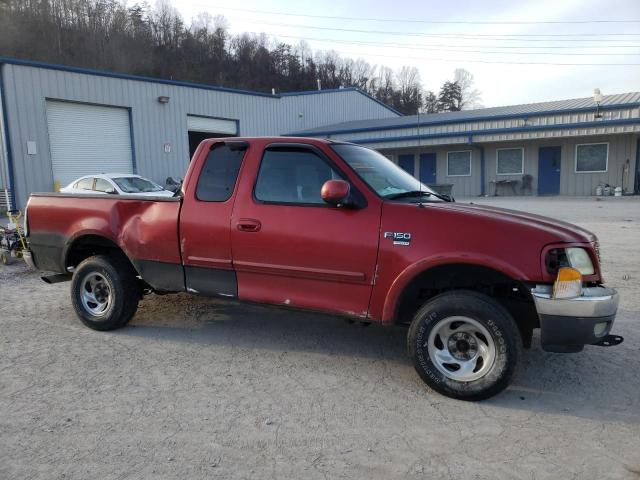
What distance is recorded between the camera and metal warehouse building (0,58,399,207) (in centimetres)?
1902

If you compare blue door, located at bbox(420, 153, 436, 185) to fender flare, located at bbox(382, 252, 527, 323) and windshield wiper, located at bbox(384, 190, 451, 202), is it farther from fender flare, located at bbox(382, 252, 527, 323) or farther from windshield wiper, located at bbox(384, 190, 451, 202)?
fender flare, located at bbox(382, 252, 527, 323)

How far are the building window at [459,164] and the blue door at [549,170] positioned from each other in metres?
3.60

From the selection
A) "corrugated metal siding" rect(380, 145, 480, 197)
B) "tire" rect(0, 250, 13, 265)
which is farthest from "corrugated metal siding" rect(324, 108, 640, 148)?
"tire" rect(0, 250, 13, 265)

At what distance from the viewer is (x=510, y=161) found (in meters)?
25.3

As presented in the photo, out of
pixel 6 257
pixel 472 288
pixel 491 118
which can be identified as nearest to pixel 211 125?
pixel 491 118

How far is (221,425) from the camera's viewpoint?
331 centimetres

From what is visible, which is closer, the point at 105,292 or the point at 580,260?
the point at 580,260

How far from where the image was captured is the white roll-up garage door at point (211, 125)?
26.0 metres

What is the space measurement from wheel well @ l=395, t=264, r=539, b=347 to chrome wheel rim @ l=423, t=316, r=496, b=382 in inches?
13.4

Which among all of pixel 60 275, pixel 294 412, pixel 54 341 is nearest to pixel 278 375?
pixel 294 412

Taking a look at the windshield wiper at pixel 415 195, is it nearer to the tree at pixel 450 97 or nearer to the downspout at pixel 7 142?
the downspout at pixel 7 142

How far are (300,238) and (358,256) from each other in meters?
0.53

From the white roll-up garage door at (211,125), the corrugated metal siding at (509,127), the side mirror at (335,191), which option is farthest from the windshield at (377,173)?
the white roll-up garage door at (211,125)

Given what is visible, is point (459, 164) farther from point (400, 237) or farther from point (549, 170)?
point (400, 237)
